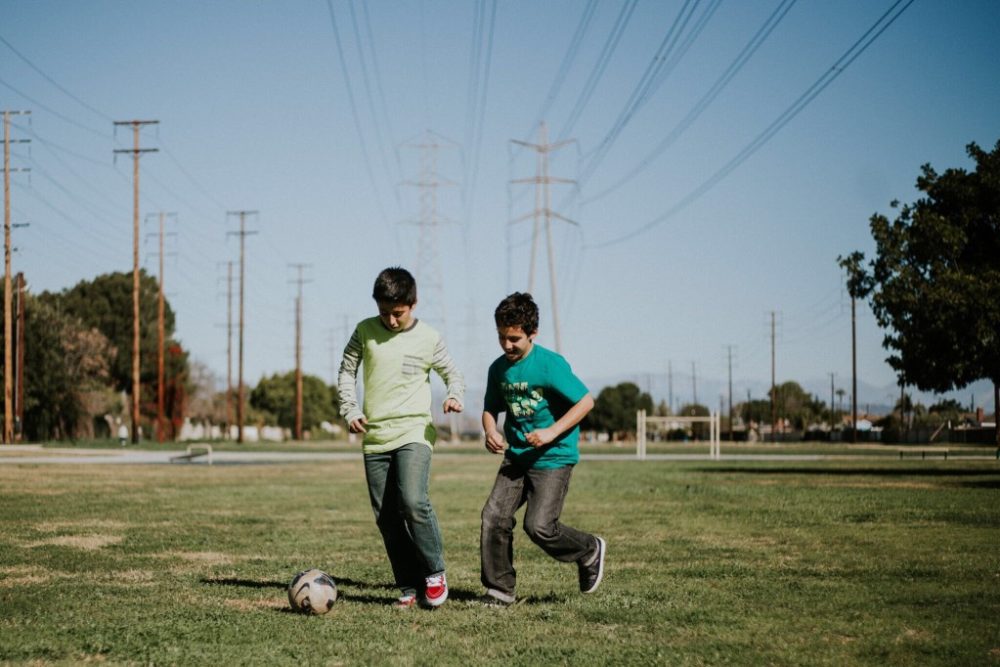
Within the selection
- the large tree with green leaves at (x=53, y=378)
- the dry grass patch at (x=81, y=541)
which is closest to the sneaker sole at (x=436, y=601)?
the dry grass patch at (x=81, y=541)

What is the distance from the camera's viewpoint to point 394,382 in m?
7.66

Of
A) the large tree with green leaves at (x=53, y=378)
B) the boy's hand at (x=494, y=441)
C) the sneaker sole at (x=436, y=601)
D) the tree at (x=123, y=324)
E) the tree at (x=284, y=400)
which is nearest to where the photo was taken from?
the boy's hand at (x=494, y=441)

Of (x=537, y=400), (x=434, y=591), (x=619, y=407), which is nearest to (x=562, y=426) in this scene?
(x=537, y=400)

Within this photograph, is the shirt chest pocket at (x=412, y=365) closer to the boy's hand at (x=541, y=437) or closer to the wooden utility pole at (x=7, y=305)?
the boy's hand at (x=541, y=437)

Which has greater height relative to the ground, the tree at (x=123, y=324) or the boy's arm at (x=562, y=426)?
the tree at (x=123, y=324)

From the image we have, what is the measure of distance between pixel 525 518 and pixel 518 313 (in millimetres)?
1324

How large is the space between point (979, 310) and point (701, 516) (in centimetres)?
1267

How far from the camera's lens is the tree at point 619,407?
166625 mm

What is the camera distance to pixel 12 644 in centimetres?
594

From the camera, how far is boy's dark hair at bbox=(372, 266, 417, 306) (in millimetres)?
7484

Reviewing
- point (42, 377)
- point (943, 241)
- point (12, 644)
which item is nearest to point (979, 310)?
point (943, 241)

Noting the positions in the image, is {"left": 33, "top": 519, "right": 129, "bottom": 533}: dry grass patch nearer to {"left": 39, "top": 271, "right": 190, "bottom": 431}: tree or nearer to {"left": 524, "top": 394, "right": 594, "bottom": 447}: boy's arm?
{"left": 524, "top": 394, "right": 594, "bottom": 447}: boy's arm

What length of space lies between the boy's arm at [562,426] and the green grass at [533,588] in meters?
1.05

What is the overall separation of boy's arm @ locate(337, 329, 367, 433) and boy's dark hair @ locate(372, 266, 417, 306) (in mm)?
399
